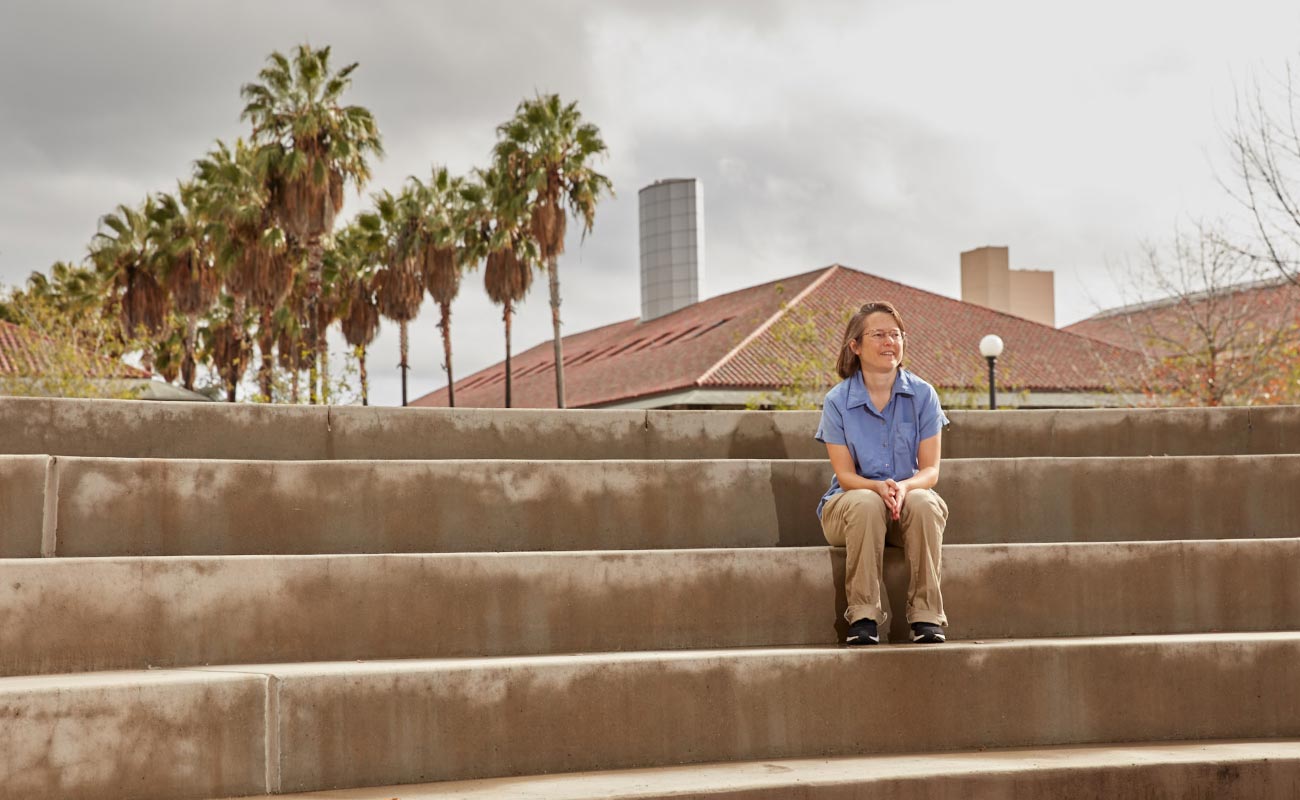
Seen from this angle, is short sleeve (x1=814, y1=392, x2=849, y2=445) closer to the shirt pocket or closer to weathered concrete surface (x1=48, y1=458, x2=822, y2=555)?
the shirt pocket

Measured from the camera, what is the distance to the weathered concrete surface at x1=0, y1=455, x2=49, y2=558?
553 cm

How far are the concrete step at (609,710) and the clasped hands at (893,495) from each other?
63 cm

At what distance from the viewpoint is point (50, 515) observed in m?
5.58

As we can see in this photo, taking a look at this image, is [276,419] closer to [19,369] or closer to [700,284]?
[19,369]

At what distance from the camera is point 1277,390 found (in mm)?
24938

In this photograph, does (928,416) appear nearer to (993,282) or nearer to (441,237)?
(441,237)

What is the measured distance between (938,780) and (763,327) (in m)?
28.0

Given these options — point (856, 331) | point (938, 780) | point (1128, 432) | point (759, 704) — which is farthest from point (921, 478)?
point (1128, 432)

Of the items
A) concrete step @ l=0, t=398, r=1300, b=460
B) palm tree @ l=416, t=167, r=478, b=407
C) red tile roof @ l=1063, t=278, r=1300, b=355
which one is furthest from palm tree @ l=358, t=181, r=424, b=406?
concrete step @ l=0, t=398, r=1300, b=460

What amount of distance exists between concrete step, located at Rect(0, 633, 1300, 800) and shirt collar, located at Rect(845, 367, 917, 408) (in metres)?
1.23

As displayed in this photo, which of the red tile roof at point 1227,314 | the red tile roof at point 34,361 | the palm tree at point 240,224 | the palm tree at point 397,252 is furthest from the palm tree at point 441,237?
the red tile roof at point 1227,314

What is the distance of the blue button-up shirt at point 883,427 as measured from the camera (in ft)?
18.7

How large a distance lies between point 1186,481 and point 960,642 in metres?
2.13

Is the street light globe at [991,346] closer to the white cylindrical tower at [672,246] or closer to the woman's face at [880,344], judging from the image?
the woman's face at [880,344]
